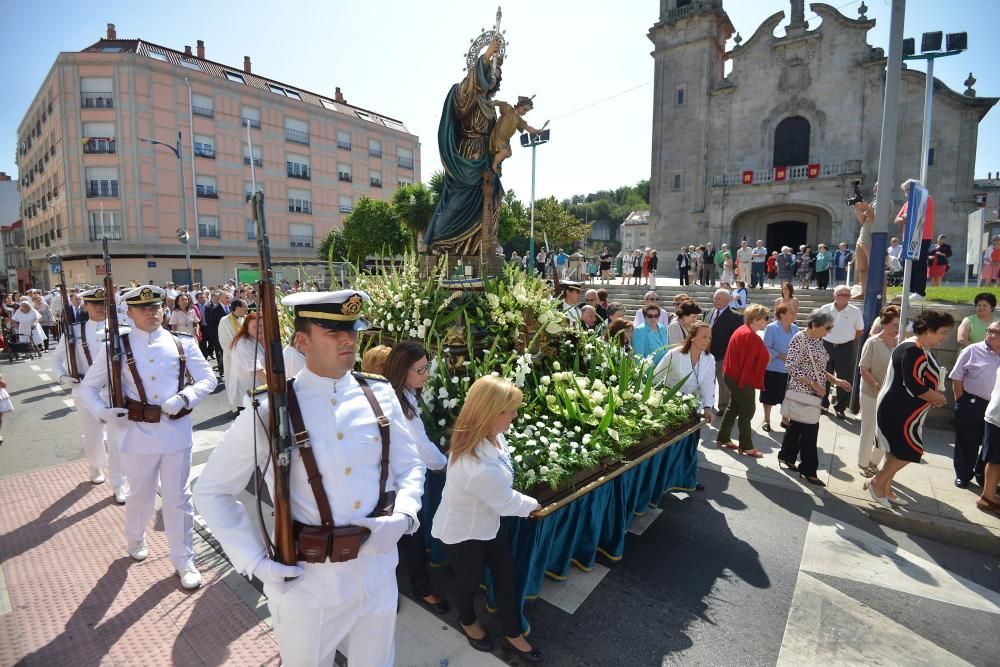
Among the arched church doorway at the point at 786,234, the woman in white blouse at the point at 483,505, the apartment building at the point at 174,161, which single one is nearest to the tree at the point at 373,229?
the apartment building at the point at 174,161

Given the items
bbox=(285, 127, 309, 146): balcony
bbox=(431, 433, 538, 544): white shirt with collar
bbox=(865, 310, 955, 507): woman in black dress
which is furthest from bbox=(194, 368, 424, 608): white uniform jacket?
bbox=(285, 127, 309, 146): balcony

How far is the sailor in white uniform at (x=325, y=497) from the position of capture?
6.48 ft

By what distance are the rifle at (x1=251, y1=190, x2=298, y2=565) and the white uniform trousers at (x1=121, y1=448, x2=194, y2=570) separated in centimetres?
241

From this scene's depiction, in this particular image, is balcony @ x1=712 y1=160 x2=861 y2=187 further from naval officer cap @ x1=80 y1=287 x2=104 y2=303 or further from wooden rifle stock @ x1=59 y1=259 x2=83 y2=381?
wooden rifle stock @ x1=59 y1=259 x2=83 y2=381

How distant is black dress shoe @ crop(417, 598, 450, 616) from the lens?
137 inches

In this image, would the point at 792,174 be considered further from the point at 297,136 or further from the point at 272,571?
the point at 297,136

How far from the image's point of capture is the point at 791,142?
89.0 feet

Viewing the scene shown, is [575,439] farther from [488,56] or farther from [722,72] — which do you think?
[722,72]

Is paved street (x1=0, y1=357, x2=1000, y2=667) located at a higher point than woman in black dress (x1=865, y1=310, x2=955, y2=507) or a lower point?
lower

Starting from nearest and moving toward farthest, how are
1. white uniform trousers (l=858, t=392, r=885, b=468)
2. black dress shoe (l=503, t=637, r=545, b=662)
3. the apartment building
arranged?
black dress shoe (l=503, t=637, r=545, b=662)
white uniform trousers (l=858, t=392, r=885, b=468)
the apartment building

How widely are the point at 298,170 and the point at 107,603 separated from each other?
127 ft

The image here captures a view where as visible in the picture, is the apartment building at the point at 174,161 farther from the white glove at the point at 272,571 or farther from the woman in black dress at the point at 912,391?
the white glove at the point at 272,571

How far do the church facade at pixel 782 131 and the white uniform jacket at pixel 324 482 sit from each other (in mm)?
28627

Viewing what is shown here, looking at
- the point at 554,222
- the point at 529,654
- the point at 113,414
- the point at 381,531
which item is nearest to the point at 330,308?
the point at 381,531
